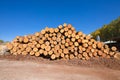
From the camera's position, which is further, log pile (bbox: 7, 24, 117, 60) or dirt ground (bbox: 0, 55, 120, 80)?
log pile (bbox: 7, 24, 117, 60)

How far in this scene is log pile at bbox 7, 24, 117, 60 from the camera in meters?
9.72

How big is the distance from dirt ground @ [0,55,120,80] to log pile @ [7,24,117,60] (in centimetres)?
42

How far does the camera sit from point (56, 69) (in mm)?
7648

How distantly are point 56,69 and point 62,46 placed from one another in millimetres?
2306

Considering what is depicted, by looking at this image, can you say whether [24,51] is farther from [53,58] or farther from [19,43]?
[53,58]

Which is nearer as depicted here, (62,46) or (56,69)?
(56,69)

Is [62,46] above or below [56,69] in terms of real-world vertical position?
above

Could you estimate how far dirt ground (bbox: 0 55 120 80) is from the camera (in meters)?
6.43

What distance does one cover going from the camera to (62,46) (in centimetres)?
976

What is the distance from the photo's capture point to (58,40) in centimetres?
991

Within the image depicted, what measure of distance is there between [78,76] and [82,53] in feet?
10.4

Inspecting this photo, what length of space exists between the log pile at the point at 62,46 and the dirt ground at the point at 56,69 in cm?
42

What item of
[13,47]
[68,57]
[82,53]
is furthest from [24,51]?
[82,53]

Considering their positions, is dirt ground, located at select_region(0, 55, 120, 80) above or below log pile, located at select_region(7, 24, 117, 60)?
below
